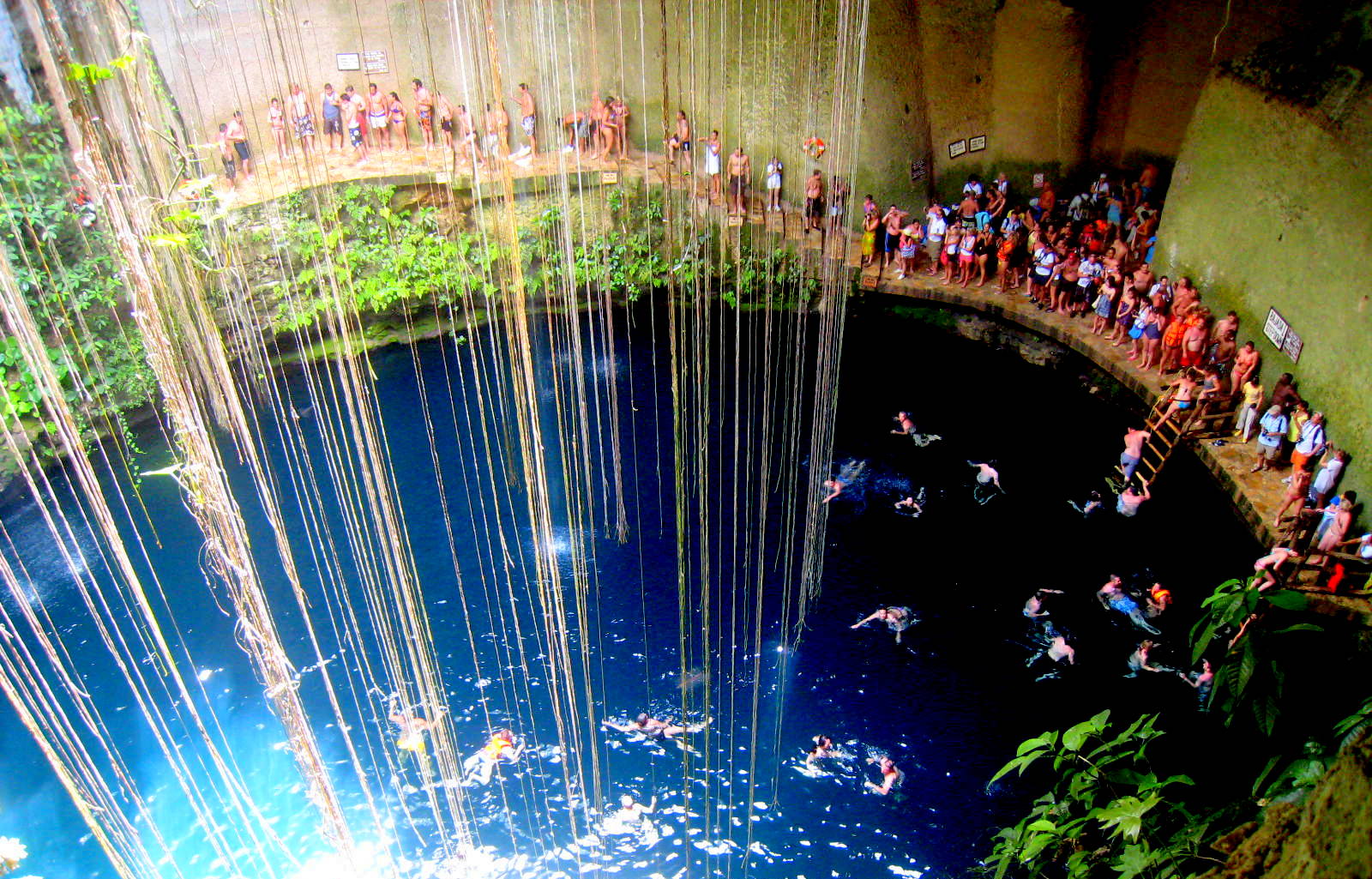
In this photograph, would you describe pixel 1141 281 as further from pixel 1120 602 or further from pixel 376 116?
pixel 376 116

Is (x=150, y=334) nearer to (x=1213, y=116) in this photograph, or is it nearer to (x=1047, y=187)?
(x=1213, y=116)

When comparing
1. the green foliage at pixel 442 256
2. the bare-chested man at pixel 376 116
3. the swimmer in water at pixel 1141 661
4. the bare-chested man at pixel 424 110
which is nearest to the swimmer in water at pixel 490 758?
the swimmer in water at pixel 1141 661

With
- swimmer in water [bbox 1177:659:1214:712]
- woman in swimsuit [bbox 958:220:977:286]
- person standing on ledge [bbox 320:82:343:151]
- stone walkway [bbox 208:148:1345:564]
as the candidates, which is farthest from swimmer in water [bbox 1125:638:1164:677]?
person standing on ledge [bbox 320:82:343:151]

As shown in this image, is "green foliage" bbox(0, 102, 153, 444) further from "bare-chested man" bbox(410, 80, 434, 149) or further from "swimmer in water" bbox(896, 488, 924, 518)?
"swimmer in water" bbox(896, 488, 924, 518)

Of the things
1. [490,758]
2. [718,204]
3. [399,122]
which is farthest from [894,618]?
[399,122]

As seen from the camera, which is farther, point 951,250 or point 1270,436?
point 951,250

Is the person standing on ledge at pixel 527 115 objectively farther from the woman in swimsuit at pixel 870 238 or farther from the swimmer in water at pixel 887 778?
the swimmer in water at pixel 887 778
